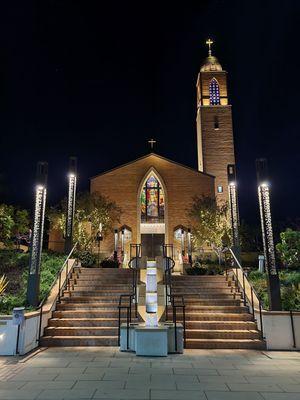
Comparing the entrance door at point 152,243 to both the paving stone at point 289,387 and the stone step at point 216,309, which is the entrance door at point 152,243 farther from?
the paving stone at point 289,387

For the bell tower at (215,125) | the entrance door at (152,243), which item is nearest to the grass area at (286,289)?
the entrance door at (152,243)

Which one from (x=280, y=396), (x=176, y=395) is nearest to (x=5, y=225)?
(x=176, y=395)

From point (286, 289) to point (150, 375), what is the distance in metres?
6.69

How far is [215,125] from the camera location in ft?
103

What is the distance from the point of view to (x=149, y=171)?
2711cm

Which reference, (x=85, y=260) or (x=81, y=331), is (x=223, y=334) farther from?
(x=85, y=260)

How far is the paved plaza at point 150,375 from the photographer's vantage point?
4.71 meters

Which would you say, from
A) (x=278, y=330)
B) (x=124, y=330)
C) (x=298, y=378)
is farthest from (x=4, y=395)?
(x=278, y=330)

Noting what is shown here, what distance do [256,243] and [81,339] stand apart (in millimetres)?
23246

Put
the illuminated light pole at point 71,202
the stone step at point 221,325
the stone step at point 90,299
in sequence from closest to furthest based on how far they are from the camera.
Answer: the stone step at point 221,325 < the stone step at point 90,299 < the illuminated light pole at point 71,202

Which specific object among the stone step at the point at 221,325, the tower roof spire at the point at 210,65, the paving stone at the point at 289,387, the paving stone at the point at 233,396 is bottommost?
the paving stone at the point at 289,387

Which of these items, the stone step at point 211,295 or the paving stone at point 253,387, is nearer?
the paving stone at point 253,387

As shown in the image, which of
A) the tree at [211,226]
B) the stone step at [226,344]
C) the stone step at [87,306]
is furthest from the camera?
the tree at [211,226]

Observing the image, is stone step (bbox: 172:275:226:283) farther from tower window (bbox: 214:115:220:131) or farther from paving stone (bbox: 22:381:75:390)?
tower window (bbox: 214:115:220:131)
